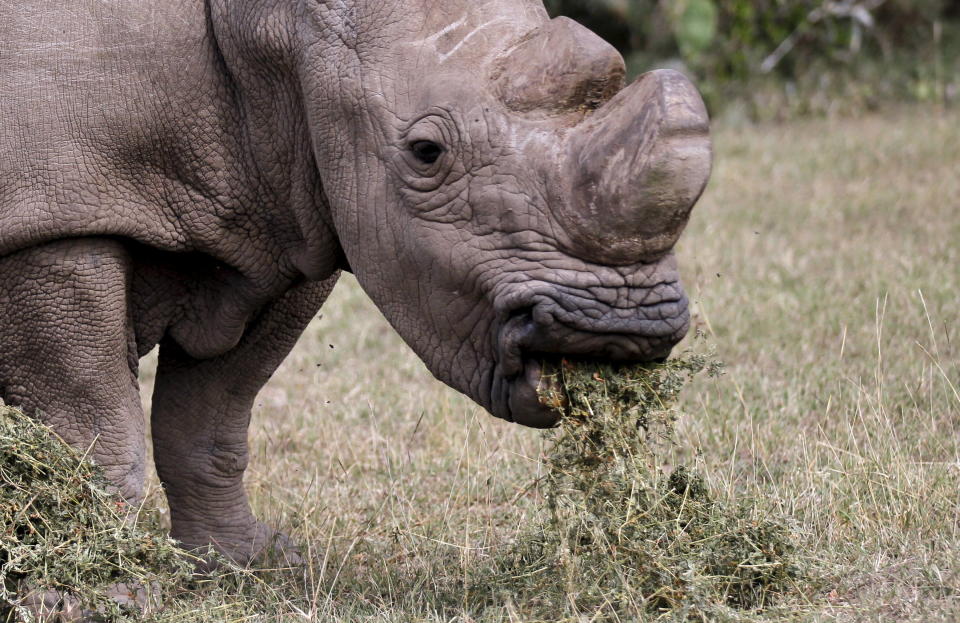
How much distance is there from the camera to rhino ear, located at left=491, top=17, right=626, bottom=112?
164 inches

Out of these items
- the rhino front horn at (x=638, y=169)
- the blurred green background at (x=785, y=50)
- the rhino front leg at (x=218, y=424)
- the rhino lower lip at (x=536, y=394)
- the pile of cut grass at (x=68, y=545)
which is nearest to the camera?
the rhino front horn at (x=638, y=169)

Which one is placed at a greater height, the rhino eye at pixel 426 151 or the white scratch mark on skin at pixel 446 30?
the white scratch mark on skin at pixel 446 30

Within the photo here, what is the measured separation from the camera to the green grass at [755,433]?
5.02m

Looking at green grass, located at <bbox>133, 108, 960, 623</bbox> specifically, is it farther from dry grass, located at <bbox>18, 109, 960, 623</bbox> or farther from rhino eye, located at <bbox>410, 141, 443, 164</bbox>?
rhino eye, located at <bbox>410, 141, 443, 164</bbox>

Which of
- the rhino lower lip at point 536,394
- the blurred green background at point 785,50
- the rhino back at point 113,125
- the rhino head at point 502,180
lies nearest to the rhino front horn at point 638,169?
the rhino head at point 502,180

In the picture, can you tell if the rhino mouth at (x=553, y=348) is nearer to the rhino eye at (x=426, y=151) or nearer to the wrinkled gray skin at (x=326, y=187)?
the wrinkled gray skin at (x=326, y=187)

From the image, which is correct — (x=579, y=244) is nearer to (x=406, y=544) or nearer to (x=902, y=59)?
(x=406, y=544)

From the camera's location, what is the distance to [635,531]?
458 centimetres

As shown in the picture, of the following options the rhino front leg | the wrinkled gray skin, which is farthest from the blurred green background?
the wrinkled gray skin

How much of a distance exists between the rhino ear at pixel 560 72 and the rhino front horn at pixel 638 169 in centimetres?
11

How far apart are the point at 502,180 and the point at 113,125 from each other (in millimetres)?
1412

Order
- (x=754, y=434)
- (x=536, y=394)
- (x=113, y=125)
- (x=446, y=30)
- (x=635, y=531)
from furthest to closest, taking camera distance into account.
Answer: (x=754, y=434)
(x=113, y=125)
(x=635, y=531)
(x=446, y=30)
(x=536, y=394)

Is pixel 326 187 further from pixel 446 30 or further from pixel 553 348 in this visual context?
pixel 553 348

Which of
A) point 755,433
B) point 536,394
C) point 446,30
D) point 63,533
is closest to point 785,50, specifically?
point 755,433
